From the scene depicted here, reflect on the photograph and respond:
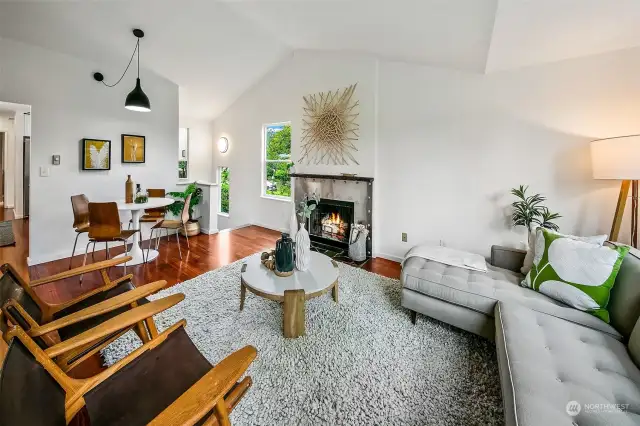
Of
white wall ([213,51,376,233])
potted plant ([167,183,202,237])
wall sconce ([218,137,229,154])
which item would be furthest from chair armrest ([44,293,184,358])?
wall sconce ([218,137,229,154])

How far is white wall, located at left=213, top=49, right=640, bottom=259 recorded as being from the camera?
2.47 m

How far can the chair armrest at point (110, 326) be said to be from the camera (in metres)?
1.07

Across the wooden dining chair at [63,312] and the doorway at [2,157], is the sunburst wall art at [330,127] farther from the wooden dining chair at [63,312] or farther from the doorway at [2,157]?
the doorway at [2,157]

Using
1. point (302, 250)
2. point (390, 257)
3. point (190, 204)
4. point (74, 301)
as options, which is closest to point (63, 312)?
point (74, 301)

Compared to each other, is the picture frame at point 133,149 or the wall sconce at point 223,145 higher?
the wall sconce at point 223,145

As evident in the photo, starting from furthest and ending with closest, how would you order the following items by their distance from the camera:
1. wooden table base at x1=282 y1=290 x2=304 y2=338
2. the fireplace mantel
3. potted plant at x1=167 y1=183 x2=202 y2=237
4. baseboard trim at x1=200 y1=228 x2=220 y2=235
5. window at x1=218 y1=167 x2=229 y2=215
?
window at x1=218 y1=167 x2=229 y2=215, baseboard trim at x1=200 y1=228 x2=220 y2=235, potted plant at x1=167 y1=183 x2=202 y2=237, the fireplace mantel, wooden table base at x1=282 y1=290 x2=304 y2=338

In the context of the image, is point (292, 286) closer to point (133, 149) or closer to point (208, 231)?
point (208, 231)

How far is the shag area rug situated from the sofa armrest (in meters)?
0.73

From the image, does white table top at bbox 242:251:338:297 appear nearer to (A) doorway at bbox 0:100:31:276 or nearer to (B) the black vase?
(B) the black vase

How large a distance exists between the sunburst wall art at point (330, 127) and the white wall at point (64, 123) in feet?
7.77

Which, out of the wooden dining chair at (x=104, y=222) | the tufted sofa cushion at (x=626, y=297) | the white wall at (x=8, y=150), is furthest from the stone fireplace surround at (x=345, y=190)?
the white wall at (x=8, y=150)

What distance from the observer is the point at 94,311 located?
1.30 m

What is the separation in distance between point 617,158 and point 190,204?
513cm

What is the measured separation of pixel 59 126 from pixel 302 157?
3222mm
